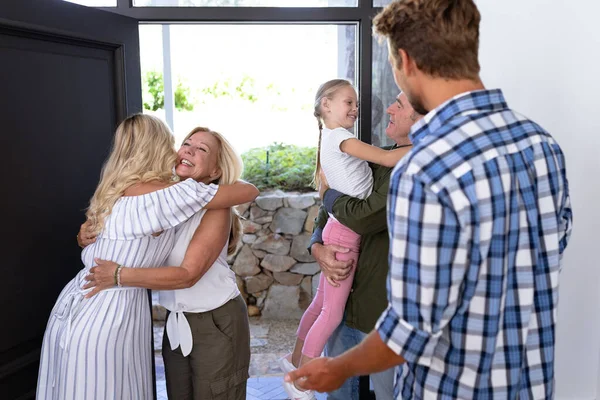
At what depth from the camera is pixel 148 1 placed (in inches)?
105

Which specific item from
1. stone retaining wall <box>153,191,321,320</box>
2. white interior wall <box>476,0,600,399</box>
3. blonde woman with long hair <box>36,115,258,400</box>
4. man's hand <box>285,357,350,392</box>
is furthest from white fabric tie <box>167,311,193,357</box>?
stone retaining wall <box>153,191,321,320</box>

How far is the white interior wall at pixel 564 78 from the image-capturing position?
8.25 ft

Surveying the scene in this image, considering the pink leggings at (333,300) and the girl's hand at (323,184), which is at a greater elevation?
the girl's hand at (323,184)

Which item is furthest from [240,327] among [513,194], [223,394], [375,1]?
[375,1]

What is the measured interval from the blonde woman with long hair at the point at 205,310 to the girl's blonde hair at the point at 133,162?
116 millimetres

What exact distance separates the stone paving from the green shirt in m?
1.34

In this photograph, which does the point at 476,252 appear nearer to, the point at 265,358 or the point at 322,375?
the point at 322,375

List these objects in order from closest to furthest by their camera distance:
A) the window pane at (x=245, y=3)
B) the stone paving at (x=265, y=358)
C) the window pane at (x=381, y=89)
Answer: the window pane at (x=245, y=3)
the window pane at (x=381, y=89)
the stone paving at (x=265, y=358)

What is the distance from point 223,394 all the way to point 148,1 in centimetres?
173

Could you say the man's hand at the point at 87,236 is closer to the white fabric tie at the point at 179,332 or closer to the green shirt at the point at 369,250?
the white fabric tie at the point at 179,332

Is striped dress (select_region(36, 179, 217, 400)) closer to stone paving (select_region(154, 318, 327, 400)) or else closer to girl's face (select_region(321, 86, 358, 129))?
girl's face (select_region(321, 86, 358, 129))

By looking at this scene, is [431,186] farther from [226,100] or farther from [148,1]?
[226,100]

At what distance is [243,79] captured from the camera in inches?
256

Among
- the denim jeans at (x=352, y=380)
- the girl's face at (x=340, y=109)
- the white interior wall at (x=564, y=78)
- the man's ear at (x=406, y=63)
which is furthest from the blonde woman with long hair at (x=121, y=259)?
the white interior wall at (x=564, y=78)
